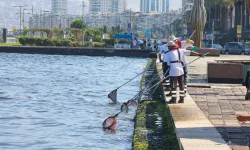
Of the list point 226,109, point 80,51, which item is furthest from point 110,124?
point 80,51

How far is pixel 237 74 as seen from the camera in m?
24.6

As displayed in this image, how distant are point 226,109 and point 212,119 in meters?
2.04

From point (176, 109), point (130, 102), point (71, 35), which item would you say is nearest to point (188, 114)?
point (176, 109)

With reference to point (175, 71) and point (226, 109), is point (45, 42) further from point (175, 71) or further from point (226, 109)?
point (226, 109)

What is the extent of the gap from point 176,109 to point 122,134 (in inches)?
54.5

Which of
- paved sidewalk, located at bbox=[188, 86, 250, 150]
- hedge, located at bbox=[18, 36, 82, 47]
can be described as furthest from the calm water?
hedge, located at bbox=[18, 36, 82, 47]

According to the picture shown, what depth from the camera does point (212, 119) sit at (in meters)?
14.9

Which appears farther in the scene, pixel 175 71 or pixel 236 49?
pixel 236 49

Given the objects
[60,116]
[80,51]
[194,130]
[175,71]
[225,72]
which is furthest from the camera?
[80,51]

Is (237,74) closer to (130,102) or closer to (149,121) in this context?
(130,102)

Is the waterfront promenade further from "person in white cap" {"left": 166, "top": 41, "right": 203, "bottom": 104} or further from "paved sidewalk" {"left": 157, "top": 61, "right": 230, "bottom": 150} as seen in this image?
"person in white cap" {"left": 166, "top": 41, "right": 203, "bottom": 104}

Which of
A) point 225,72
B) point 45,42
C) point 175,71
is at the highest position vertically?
point 175,71

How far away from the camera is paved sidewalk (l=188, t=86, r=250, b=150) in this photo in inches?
489

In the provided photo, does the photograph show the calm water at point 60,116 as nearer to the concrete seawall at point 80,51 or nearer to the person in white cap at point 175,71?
the person in white cap at point 175,71
